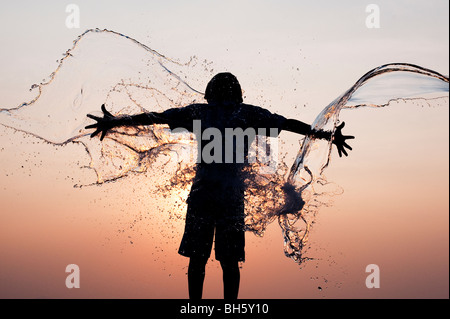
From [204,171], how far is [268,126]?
0.90m

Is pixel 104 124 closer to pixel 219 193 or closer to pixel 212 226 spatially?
pixel 219 193

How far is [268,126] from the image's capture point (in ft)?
21.6

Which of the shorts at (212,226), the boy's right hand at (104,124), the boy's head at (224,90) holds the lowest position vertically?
the shorts at (212,226)

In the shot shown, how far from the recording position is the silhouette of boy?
6266mm

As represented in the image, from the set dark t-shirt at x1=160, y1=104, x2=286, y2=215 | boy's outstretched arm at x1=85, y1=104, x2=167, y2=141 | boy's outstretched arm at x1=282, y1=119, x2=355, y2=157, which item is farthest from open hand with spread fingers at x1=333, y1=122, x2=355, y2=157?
boy's outstretched arm at x1=85, y1=104, x2=167, y2=141

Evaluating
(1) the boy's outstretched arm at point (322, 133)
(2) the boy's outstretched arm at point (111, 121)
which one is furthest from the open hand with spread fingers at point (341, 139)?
(2) the boy's outstretched arm at point (111, 121)

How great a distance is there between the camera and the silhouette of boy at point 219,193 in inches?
247

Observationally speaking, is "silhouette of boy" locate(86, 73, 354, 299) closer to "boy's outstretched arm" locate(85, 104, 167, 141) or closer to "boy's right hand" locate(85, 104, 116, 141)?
"boy's outstretched arm" locate(85, 104, 167, 141)

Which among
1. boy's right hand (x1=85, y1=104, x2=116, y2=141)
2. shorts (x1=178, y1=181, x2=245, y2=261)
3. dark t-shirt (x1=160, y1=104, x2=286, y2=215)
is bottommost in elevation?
shorts (x1=178, y1=181, x2=245, y2=261)

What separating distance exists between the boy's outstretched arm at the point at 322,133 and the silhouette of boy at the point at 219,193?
0.43 m

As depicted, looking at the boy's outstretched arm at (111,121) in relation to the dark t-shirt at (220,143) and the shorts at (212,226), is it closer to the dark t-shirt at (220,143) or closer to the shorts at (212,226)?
the dark t-shirt at (220,143)
